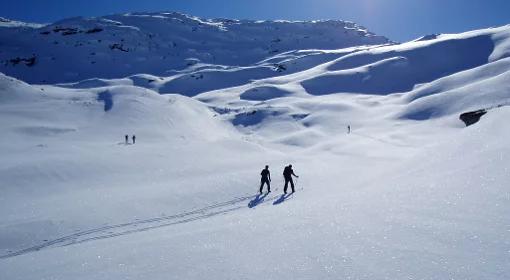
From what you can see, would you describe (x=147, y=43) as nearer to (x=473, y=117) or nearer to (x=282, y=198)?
(x=473, y=117)

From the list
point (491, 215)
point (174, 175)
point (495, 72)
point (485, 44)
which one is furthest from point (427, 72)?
point (491, 215)

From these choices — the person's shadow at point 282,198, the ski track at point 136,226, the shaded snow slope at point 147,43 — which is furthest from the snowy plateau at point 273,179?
the shaded snow slope at point 147,43

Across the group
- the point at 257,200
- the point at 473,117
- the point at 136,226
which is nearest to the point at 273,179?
the point at 257,200

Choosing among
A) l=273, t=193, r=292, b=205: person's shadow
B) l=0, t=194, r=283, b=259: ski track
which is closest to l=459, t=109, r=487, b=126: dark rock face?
l=273, t=193, r=292, b=205: person's shadow

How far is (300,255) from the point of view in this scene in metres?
A: 6.69

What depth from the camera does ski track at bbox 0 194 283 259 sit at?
11.8 meters

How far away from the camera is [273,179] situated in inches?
842

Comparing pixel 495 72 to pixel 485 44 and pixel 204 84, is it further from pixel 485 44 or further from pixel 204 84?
pixel 204 84

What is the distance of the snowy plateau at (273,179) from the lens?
21.6 ft

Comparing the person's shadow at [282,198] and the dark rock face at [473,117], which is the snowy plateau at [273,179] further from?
the person's shadow at [282,198]

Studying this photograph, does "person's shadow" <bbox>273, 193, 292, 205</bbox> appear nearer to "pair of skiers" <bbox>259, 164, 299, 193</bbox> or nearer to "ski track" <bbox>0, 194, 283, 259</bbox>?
"ski track" <bbox>0, 194, 283, 259</bbox>

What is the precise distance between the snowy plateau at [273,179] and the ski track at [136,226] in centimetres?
9

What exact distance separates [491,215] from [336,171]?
1514 cm

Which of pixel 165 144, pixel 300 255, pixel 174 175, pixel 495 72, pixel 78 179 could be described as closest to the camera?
pixel 300 255
